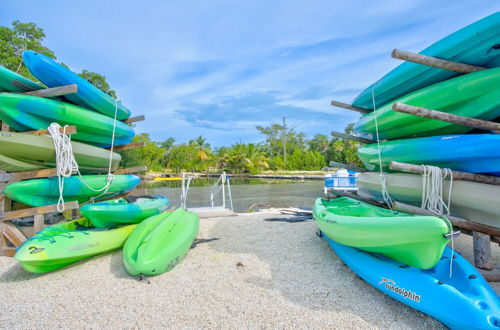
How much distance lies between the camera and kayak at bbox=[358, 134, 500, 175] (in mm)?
2857

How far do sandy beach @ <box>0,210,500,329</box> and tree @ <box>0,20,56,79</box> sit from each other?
1571 centimetres

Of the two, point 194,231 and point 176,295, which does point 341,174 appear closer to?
point 194,231

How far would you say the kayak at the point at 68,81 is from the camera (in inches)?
153

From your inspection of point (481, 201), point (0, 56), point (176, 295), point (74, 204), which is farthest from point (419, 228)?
point (0, 56)

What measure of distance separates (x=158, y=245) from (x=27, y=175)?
213cm

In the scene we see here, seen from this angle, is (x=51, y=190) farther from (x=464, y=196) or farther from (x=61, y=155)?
(x=464, y=196)

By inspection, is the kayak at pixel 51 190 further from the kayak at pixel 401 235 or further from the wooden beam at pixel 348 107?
the wooden beam at pixel 348 107

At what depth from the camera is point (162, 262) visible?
3.19 meters

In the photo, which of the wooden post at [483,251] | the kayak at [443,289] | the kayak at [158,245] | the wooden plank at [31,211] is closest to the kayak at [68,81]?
the wooden plank at [31,211]

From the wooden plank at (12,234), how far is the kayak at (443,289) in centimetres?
439

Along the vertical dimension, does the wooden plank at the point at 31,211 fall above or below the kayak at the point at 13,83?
below

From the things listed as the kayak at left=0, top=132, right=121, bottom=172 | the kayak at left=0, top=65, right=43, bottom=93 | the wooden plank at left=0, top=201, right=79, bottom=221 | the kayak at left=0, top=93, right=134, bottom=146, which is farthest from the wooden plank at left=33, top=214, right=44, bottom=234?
the kayak at left=0, top=65, right=43, bottom=93

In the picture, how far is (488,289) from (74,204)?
14.8ft

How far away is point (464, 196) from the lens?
3033 millimetres
